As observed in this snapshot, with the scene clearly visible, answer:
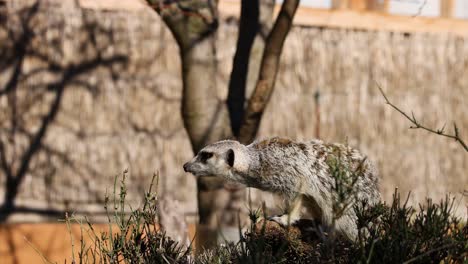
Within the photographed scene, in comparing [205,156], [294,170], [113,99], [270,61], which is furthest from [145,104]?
[294,170]

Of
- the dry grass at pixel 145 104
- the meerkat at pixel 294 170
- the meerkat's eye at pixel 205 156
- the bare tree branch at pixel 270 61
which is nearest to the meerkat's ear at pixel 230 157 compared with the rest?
the meerkat at pixel 294 170

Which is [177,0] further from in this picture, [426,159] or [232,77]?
[426,159]

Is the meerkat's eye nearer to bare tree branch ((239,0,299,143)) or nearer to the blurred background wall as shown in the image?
bare tree branch ((239,0,299,143))

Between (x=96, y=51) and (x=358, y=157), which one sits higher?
(x=96, y=51)

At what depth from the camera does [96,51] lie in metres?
9.76

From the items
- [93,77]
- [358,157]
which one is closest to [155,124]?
[93,77]

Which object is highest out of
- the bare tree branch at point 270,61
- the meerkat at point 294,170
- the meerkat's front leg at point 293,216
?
the bare tree branch at point 270,61

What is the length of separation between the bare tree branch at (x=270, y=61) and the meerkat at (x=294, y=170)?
47.2 inches

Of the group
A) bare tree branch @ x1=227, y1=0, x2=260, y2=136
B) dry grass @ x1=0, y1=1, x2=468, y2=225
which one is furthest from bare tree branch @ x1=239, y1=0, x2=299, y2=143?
dry grass @ x1=0, y1=1, x2=468, y2=225

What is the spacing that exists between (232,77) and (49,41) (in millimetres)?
3366

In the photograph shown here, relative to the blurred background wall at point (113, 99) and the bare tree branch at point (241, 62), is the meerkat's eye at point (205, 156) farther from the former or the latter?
the blurred background wall at point (113, 99)

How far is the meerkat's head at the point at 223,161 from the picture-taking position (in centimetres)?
512

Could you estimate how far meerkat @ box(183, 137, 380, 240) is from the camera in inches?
183

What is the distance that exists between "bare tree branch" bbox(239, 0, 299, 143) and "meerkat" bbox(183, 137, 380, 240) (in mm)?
1200
